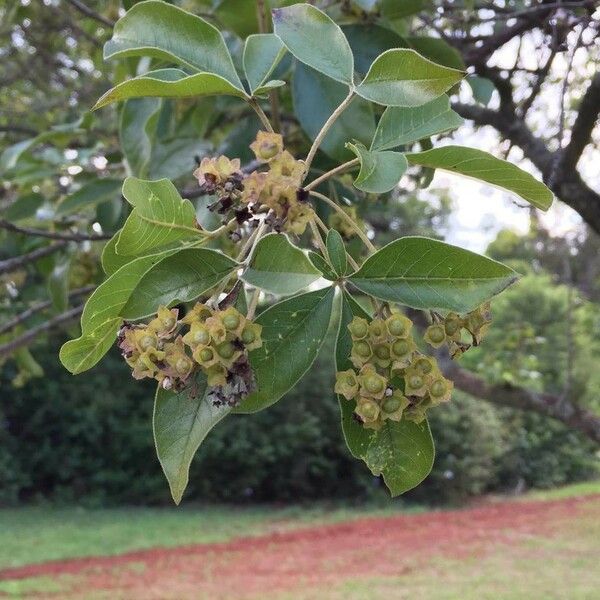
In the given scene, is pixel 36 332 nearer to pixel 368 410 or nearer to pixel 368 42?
pixel 368 42

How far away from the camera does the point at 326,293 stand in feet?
1.96

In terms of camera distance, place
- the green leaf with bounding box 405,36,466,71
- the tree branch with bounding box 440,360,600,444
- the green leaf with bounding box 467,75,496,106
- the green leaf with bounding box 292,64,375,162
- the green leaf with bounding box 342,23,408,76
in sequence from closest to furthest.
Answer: the green leaf with bounding box 292,64,375,162 → the green leaf with bounding box 342,23,408,76 → the green leaf with bounding box 405,36,466,71 → the green leaf with bounding box 467,75,496,106 → the tree branch with bounding box 440,360,600,444

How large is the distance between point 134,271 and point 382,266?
0.17m

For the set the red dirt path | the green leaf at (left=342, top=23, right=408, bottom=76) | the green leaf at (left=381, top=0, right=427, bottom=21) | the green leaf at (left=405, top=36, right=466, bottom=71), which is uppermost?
the green leaf at (left=381, top=0, right=427, bottom=21)

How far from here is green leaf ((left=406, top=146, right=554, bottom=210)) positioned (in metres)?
0.56

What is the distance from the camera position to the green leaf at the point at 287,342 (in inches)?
23.4

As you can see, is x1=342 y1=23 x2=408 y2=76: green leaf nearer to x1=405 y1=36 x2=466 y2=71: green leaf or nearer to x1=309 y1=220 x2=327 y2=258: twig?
x1=405 y1=36 x2=466 y2=71: green leaf

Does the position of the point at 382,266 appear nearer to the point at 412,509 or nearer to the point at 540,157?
the point at 540,157

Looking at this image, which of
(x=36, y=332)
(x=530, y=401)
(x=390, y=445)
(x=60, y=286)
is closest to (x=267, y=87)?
(x=390, y=445)

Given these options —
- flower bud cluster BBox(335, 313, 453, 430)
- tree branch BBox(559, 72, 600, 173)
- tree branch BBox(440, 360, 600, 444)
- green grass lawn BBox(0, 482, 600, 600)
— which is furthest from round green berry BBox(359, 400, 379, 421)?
green grass lawn BBox(0, 482, 600, 600)

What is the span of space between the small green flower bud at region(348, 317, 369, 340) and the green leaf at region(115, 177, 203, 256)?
0.13 meters

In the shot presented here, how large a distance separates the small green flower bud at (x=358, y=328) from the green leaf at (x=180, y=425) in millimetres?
113

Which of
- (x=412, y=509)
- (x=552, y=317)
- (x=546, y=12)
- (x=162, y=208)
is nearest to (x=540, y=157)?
(x=546, y=12)

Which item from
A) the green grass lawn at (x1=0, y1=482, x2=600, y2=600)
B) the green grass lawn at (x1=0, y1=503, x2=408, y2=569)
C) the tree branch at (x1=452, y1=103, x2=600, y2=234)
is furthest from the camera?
the green grass lawn at (x1=0, y1=503, x2=408, y2=569)
